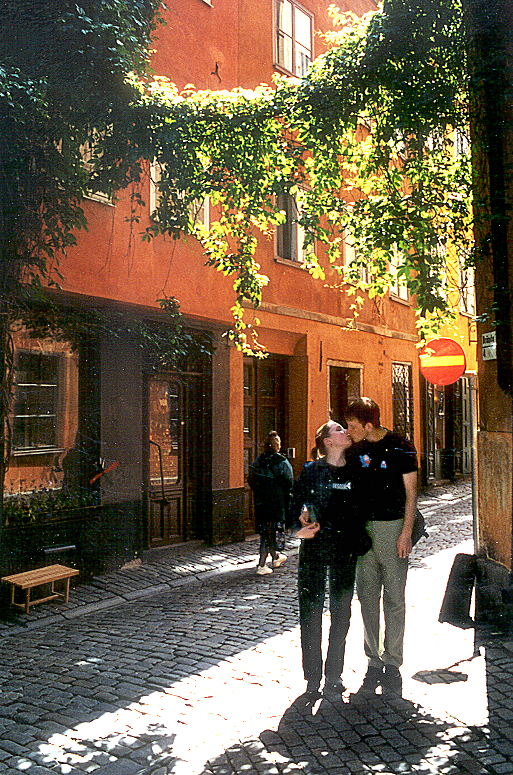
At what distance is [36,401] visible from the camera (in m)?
8.48

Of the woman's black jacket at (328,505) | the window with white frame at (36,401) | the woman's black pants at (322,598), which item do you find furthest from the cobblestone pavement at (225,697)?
the window with white frame at (36,401)

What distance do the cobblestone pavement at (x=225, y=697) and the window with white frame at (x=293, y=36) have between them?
35.3ft

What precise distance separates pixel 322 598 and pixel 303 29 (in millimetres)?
13241

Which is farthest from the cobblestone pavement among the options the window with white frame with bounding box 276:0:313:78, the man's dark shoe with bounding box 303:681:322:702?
the window with white frame with bounding box 276:0:313:78

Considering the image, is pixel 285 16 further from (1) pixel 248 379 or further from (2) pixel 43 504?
(2) pixel 43 504

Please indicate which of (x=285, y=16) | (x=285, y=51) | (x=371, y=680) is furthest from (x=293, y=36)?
(x=371, y=680)

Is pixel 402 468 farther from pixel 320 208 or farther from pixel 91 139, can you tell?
pixel 91 139

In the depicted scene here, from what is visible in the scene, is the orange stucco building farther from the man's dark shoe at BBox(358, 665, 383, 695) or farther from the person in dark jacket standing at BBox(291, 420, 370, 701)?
the man's dark shoe at BBox(358, 665, 383, 695)

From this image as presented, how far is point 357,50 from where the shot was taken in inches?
255

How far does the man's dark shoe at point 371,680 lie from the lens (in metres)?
4.66

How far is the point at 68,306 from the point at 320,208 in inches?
140

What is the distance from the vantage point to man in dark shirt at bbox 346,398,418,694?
4.80 meters

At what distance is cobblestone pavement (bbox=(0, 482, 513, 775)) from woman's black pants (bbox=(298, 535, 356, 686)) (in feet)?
0.81

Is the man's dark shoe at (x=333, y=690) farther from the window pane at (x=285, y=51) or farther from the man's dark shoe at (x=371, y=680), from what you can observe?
the window pane at (x=285, y=51)
